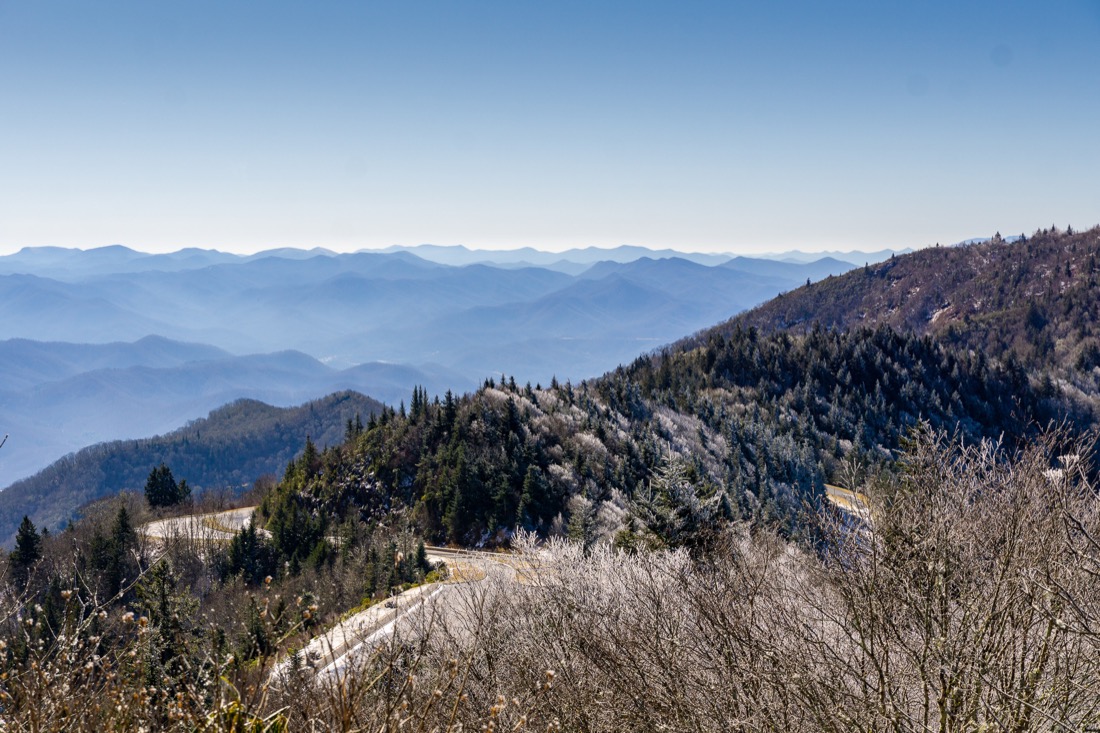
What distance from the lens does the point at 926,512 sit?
423 inches

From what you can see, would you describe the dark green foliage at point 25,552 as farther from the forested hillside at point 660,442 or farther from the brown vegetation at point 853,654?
the brown vegetation at point 853,654

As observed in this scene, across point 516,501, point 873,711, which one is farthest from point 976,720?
point 516,501

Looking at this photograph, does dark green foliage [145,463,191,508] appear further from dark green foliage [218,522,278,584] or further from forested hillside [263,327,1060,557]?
dark green foliage [218,522,278,584]

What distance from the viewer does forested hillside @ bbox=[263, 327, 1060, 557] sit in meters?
59.1

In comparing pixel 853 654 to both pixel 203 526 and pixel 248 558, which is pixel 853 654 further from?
pixel 203 526

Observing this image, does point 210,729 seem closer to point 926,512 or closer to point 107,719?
point 107,719

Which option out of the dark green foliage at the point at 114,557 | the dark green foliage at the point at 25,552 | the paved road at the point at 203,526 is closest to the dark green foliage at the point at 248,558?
the paved road at the point at 203,526

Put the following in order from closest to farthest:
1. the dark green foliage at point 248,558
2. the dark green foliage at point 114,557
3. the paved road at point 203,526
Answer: the dark green foliage at point 114,557, the dark green foliage at point 248,558, the paved road at point 203,526

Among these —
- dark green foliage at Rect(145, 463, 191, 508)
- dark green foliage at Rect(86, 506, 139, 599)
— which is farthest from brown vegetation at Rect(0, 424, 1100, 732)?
dark green foliage at Rect(145, 463, 191, 508)

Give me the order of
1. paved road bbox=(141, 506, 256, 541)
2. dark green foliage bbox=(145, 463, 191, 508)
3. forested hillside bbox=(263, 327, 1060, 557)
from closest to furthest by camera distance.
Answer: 1. forested hillside bbox=(263, 327, 1060, 557)
2. paved road bbox=(141, 506, 256, 541)
3. dark green foliage bbox=(145, 463, 191, 508)

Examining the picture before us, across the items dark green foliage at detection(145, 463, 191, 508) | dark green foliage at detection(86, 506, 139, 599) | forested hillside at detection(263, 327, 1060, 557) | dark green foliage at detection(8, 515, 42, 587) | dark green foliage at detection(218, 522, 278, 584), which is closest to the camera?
dark green foliage at detection(86, 506, 139, 599)

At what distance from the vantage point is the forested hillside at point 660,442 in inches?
2328

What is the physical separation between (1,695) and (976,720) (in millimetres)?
10531

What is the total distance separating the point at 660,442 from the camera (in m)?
82.2
